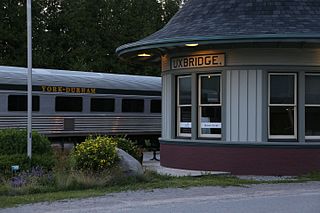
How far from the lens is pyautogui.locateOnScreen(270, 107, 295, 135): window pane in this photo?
16.5m

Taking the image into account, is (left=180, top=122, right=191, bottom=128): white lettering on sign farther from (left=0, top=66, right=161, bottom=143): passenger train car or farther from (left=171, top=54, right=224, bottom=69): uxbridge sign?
(left=0, top=66, right=161, bottom=143): passenger train car

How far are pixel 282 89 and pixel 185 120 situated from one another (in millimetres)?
2999

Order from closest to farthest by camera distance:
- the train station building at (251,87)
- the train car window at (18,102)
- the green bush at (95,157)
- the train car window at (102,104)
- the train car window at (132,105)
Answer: the green bush at (95,157) → the train station building at (251,87) → the train car window at (18,102) → the train car window at (102,104) → the train car window at (132,105)

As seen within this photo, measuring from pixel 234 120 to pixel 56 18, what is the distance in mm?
26600

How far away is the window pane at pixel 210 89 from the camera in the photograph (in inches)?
668

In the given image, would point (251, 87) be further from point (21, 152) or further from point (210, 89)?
point (21, 152)

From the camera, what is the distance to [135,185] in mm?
13508

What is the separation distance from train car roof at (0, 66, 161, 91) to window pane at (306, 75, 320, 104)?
11487mm

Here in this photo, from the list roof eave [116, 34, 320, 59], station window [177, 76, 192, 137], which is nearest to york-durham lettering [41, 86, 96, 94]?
station window [177, 76, 192, 137]

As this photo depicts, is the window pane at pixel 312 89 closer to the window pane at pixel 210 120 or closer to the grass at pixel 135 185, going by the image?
the grass at pixel 135 185

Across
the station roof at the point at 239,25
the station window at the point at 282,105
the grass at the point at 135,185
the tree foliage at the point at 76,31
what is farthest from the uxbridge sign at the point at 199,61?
the tree foliage at the point at 76,31

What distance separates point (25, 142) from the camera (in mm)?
15195

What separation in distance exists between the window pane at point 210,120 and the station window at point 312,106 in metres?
2.42

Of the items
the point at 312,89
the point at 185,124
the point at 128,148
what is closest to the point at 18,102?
the point at 128,148
